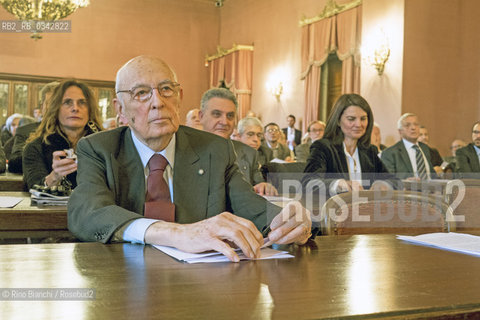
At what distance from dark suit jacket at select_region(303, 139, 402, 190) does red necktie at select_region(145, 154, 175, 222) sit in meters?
1.97

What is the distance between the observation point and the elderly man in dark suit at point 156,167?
1.61 m

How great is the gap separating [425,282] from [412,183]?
350 cm

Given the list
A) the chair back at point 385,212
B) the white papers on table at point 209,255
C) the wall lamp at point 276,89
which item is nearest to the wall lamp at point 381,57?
the wall lamp at point 276,89

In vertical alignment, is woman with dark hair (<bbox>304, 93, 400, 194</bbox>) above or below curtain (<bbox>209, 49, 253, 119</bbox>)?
below

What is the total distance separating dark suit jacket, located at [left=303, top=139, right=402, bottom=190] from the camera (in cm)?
354

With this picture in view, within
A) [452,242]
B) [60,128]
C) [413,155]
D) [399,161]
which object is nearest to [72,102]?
[60,128]

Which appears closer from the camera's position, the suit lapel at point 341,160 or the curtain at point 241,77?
the suit lapel at point 341,160

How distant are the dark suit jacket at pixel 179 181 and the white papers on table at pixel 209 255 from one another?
1.19 ft

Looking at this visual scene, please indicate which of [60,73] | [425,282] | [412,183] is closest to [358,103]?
[412,183]

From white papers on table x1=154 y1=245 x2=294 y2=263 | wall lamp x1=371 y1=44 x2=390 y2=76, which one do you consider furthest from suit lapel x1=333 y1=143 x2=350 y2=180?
wall lamp x1=371 y1=44 x2=390 y2=76

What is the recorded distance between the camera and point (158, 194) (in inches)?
65.8

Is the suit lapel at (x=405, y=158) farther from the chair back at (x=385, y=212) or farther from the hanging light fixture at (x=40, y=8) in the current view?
the hanging light fixture at (x=40, y=8)

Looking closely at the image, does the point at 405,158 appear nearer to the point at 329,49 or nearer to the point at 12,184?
the point at 329,49

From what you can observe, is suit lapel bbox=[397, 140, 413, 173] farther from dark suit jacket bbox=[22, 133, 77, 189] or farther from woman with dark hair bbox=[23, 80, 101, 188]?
dark suit jacket bbox=[22, 133, 77, 189]
